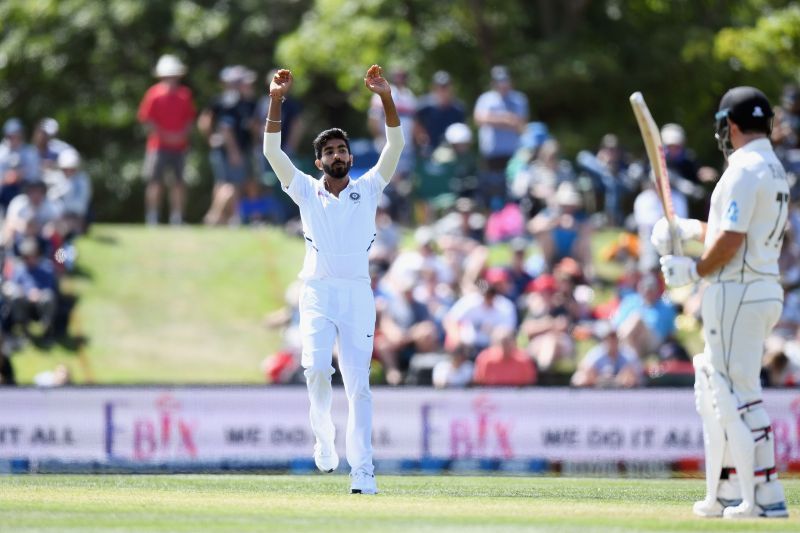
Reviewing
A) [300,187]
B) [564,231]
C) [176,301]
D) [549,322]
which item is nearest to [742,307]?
[300,187]

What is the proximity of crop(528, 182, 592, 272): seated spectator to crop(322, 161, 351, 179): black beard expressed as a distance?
1056 centimetres

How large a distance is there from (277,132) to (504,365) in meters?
7.48

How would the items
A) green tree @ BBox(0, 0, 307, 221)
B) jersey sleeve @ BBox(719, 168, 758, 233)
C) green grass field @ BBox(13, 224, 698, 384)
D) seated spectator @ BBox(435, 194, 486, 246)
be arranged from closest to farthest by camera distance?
jersey sleeve @ BBox(719, 168, 758, 233) < green grass field @ BBox(13, 224, 698, 384) < seated spectator @ BBox(435, 194, 486, 246) < green tree @ BBox(0, 0, 307, 221)

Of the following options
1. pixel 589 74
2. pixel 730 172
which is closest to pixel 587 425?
pixel 730 172

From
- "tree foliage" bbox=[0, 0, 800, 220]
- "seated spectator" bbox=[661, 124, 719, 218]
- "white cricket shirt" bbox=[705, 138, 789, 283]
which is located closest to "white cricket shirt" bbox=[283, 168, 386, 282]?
"white cricket shirt" bbox=[705, 138, 789, 283]

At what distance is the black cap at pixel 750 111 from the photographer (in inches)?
359

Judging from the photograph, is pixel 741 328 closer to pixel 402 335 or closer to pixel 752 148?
pixel 752 148

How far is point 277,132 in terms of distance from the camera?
35.2 feet

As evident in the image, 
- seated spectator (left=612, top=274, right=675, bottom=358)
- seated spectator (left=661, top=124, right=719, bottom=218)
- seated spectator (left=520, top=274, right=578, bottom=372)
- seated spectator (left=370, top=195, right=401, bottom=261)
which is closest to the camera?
seated spectator (left=612, top=274, right=675, bottom=358)

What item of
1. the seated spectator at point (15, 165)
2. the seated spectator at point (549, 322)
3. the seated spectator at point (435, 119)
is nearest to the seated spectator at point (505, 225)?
the seated spectator at point (435, 119)

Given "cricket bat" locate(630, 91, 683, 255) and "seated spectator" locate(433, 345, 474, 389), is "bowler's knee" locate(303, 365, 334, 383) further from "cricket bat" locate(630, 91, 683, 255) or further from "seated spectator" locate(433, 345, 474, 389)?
"seated spectator" locate(433, 345, 474, 389)

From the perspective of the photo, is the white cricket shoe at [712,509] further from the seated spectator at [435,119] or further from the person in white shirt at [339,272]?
the seated spectator at [435,119]

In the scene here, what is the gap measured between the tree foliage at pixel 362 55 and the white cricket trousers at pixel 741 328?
17324 mm

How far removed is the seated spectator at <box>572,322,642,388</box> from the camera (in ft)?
58.3
